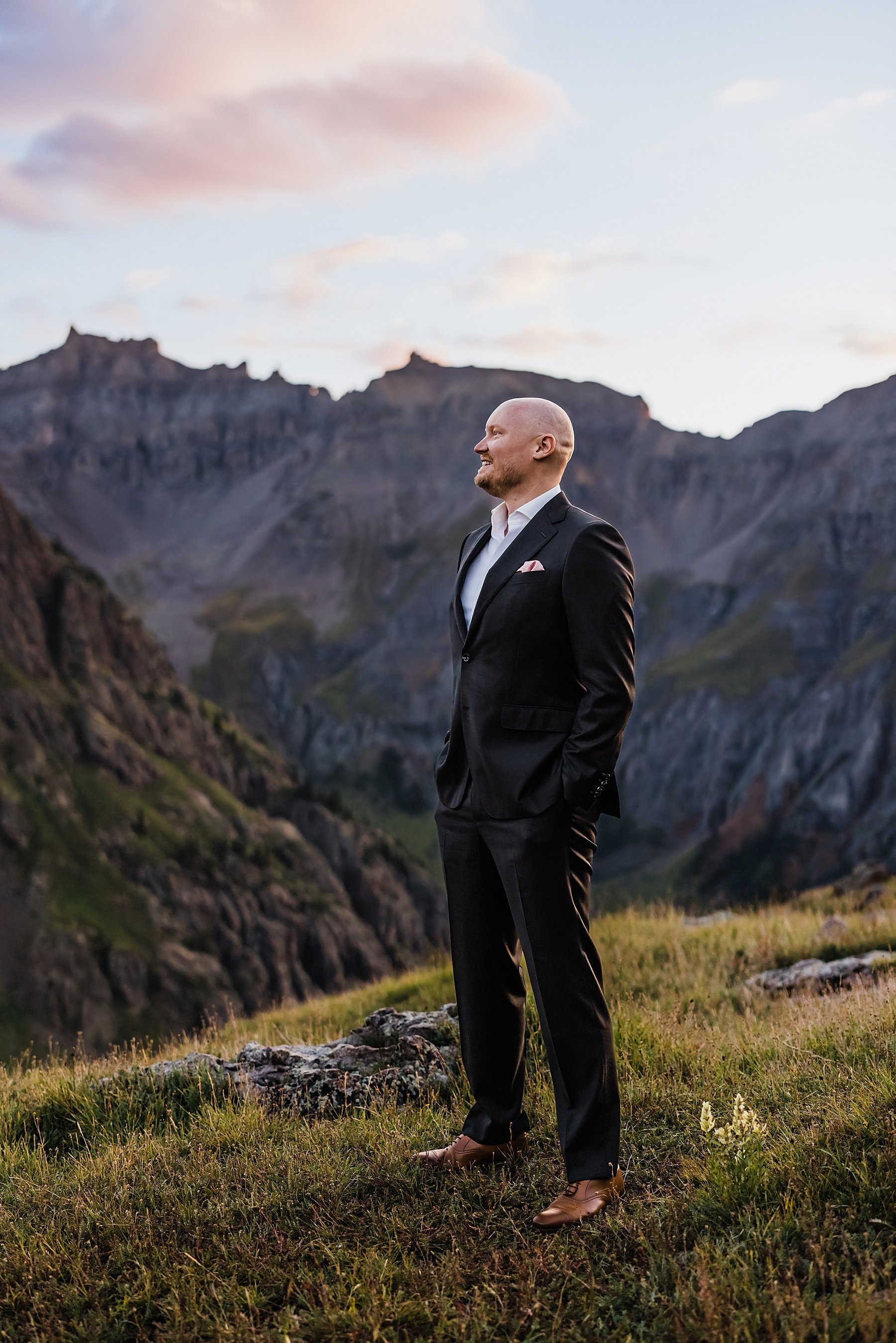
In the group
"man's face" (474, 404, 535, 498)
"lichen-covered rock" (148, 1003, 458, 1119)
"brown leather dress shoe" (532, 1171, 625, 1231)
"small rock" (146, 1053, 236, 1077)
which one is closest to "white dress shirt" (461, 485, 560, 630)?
"man's face" (474, 404, 535, 498)

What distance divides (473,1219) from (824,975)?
5.60m

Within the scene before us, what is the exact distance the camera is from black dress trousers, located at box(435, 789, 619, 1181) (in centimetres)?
494

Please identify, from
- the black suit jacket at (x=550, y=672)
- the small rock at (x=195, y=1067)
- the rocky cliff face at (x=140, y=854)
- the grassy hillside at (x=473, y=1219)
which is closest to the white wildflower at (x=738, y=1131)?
the grassy hillside at (x=473, y=1219)

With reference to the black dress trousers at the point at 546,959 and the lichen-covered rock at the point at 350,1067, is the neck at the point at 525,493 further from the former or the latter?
the lichen-covered rock at the point at 350,1067

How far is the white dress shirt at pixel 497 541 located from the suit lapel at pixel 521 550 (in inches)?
2.0

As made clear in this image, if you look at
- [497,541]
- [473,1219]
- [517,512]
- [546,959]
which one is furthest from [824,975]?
[517,512]

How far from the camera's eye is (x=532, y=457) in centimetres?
552

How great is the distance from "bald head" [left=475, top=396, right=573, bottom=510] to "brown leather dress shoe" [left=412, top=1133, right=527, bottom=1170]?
10.9ft

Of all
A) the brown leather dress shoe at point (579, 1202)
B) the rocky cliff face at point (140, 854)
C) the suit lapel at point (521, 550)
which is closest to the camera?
the brown leather dress shoe at point (579, 1202)

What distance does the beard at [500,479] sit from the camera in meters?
5.58

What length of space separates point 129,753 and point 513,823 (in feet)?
354

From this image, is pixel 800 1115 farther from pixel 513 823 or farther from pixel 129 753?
pixel 129 753

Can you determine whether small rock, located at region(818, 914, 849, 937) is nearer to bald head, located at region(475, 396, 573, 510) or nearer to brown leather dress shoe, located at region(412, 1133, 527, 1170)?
brown leather dress shoe, located at region(412, 1133, 527, 1170)

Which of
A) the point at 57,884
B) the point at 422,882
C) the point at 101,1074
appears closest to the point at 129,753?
the point at 57,884
